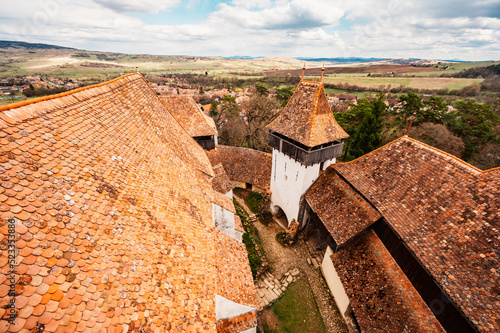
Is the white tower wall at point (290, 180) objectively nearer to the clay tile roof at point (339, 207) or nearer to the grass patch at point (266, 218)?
the clay tile roof at point (339, 207)

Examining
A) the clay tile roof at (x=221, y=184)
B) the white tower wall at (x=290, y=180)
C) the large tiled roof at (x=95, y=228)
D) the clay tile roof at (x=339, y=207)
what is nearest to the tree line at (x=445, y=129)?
the white tower wall at (x=290, y=180)

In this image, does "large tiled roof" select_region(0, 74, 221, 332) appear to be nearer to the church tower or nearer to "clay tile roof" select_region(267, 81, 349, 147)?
the church tower

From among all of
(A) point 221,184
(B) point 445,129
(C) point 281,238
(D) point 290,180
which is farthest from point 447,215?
(B) point 445,129

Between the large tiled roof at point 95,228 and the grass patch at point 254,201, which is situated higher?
the large tiled roof at point 95,228

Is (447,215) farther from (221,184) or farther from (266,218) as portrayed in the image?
(221,184)

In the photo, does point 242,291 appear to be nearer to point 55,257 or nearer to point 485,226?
point 55,257

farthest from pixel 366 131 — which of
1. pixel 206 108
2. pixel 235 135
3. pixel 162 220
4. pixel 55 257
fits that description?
pixel 206 108

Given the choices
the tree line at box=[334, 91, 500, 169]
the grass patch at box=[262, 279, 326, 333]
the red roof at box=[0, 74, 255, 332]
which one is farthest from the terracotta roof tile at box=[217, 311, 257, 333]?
the tree line at box=[334, 91, 500, 169]
